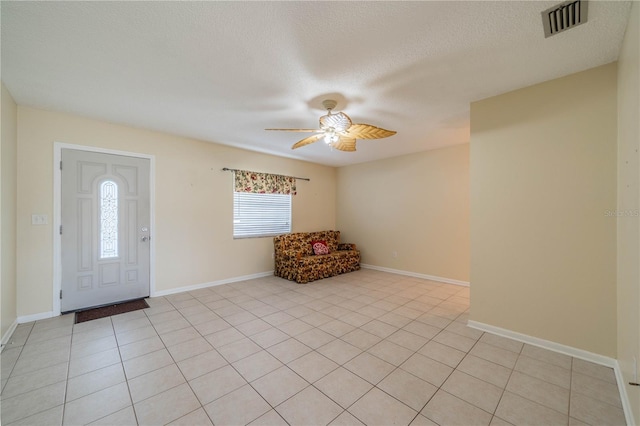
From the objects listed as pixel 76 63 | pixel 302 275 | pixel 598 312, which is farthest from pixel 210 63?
pixel 598 312

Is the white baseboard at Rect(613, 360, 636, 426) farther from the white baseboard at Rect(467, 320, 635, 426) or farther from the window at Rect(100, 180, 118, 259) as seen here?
the window at Rect(100, 180, 118, 259)

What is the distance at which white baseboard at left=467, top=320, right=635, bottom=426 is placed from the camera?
5.40ft

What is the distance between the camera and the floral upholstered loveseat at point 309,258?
4684 mm

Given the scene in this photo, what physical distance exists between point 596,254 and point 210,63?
363cm

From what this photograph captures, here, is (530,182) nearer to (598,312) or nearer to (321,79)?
(598,312)

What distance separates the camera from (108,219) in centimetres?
346

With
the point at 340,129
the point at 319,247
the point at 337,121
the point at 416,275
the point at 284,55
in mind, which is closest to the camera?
the point at 284,55

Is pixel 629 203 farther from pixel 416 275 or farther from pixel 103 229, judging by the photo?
pixel 103 229

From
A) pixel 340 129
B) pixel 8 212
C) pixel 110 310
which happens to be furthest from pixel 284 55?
pixel 110 310

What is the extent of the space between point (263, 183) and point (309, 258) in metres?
1.75

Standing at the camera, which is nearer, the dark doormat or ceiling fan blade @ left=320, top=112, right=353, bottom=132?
ceiling fan blade @ left=320, top=112, right=353, bottom=132

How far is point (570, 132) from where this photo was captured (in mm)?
2266

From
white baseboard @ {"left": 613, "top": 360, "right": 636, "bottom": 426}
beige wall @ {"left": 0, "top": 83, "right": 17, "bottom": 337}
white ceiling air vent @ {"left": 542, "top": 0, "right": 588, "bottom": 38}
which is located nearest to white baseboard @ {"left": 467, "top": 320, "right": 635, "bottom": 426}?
white baseboard @ {"left": 613, "top": 360, "right": 636, "bottom": 426}

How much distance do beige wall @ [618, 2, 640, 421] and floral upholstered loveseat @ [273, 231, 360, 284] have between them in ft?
12.3
